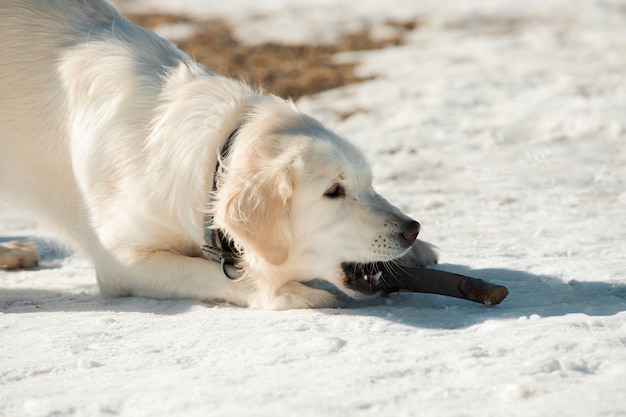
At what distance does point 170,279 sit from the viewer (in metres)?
4.13

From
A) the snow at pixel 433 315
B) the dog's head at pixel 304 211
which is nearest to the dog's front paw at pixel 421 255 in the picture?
the snow at pixel 433 315

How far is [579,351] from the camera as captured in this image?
9.91 feet

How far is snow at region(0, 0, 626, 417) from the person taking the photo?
2816mm

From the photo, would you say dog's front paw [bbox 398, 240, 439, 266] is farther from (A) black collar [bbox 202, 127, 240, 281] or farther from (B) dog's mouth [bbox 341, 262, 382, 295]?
(A) black collar [bbox 202, 127, 240, 281]

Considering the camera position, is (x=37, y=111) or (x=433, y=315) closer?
(x=433, y=315)

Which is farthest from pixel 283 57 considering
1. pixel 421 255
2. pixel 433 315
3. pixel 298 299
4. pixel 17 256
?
pixel 433 315

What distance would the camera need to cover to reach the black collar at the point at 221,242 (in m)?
4.00

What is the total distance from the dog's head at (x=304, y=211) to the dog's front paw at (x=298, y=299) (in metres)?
0.07

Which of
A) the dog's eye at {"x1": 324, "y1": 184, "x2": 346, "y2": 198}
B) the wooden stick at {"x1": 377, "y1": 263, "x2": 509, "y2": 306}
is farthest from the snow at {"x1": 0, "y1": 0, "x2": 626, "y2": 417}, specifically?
the dog's eye at {"x1": 324, "y1": 184, "x2": 346, "y2": 198}

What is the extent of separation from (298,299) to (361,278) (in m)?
0.29

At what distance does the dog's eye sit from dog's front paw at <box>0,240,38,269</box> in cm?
211

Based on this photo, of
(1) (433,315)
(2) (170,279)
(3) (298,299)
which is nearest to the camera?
(1) (433,315)

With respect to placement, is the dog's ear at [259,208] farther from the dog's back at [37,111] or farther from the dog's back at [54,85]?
the dog's back at [37,111]

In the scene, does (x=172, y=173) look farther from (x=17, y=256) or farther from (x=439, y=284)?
(x=17, y=256)
